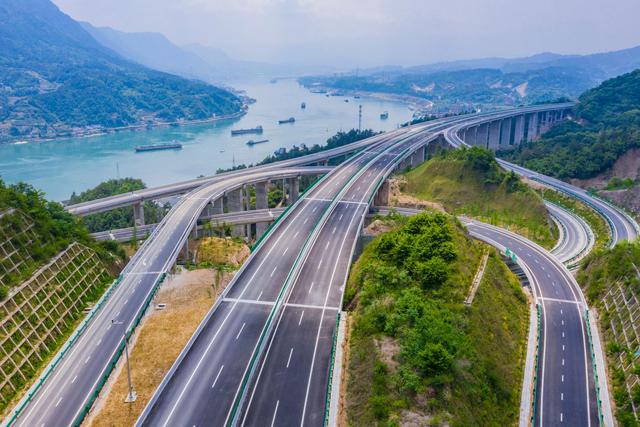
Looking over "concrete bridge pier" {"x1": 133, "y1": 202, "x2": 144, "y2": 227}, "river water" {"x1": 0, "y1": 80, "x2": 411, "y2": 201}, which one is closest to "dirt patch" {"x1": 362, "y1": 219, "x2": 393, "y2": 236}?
"concrete bridge pier" {"x1": 133, "y1": 202, "x2": 144, "y2": 227}

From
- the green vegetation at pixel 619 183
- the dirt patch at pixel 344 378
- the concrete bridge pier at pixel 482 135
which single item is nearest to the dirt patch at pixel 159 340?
the dirt patch at pixel 344 378

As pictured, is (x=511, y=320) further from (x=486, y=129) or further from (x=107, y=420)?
(x=486, y=129)

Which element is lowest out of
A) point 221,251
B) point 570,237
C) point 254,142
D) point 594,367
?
point 254,142

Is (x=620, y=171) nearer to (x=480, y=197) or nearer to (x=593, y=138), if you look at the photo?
(x=593, y=138)

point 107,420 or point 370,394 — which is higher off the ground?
point 370,394

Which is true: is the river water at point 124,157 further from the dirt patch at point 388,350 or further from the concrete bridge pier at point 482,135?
the dirt patch at point 388,350

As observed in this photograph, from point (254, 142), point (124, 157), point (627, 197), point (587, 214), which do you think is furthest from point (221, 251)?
point (254, 142)

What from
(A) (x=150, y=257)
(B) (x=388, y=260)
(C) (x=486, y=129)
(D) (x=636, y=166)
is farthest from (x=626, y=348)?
(C) (x=486, y=129)
